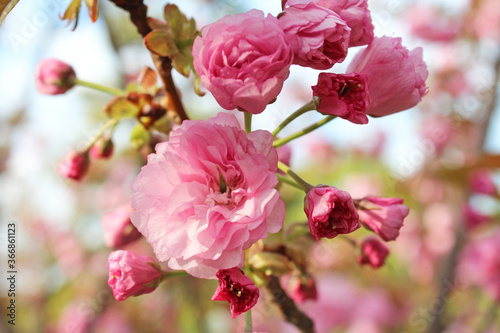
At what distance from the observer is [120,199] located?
306cm

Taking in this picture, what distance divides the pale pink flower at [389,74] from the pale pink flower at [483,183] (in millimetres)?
1149

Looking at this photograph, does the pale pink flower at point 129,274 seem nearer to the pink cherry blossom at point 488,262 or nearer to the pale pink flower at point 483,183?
the pale pink flower at point 483,183

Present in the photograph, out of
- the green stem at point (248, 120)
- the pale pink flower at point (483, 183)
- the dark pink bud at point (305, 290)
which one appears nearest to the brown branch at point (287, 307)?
the dark pink bud at point (305, 290)

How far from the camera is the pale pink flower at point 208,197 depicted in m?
0.57

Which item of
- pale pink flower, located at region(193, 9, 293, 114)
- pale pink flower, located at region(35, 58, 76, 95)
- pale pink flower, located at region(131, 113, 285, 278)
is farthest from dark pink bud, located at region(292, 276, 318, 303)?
pale pink flower, located at region(35, 58, 76, 95)

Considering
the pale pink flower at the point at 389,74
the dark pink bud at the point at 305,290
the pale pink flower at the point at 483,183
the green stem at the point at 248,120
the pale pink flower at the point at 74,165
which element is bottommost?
the pale pink flower at the point at 483,183

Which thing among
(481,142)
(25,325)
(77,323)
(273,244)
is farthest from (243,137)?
(25,325)

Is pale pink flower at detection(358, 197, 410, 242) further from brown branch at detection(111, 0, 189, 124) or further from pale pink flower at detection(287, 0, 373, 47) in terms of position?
brown branch at detection(111, 0, 189, 124)

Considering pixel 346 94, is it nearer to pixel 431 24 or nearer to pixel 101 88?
pixel 101 88

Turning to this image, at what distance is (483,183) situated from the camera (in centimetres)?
173

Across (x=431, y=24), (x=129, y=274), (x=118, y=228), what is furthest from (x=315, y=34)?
(x=431, y=24)

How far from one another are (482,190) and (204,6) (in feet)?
6.67

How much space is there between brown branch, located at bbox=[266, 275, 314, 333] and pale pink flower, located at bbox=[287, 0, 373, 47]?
1.45ft

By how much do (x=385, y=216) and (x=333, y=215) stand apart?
16 centimetres
